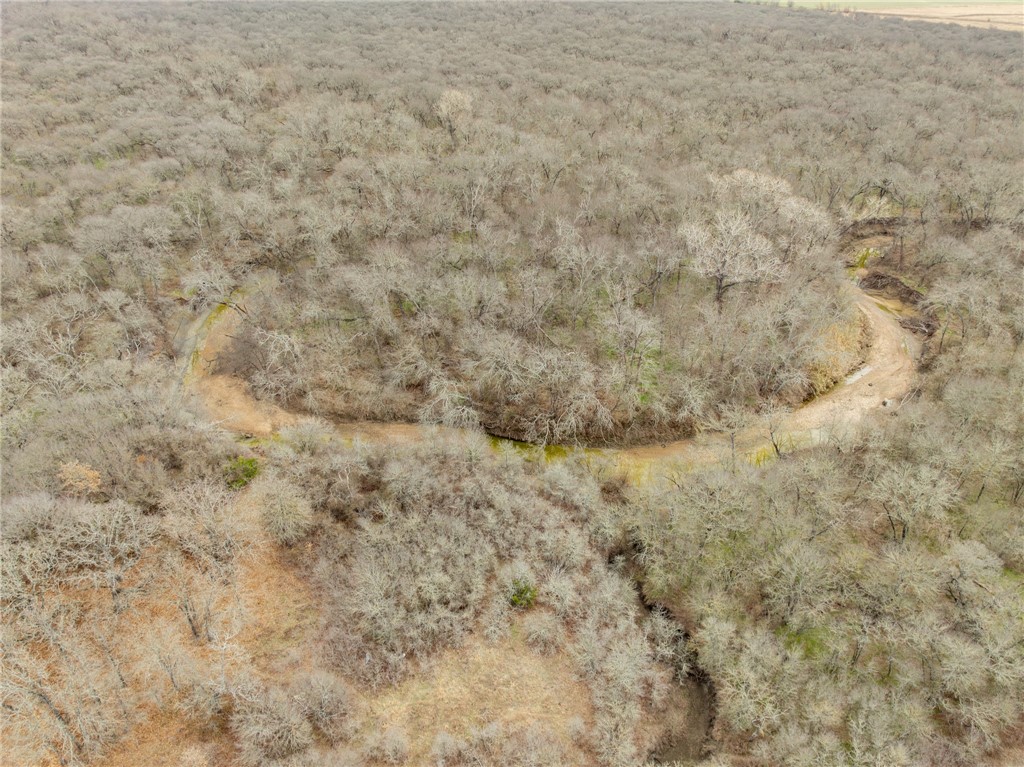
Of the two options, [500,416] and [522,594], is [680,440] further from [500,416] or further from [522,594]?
[522,594]

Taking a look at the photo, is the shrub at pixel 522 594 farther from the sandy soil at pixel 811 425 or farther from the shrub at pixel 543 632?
the sandy soil at pixel 811 425

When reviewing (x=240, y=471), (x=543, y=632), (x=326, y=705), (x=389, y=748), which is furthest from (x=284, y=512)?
(x=543, y=632)

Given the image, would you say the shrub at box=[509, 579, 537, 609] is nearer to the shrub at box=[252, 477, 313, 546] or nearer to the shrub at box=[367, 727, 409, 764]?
the shrub at box=[367, 727, 409, 764]

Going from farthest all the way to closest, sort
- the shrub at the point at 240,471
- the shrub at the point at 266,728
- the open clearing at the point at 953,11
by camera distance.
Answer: the open clearing at the point at 953,11 < the shrub at the point at 240,471 < the shrub at the point at 266,728

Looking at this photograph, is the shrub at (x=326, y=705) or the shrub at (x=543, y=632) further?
the shrub at (x=543, y=632)

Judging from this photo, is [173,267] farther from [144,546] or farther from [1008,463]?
[1008,463]

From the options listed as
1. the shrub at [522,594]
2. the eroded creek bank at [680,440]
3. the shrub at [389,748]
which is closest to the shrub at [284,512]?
the eroded creek bank at [680,440]

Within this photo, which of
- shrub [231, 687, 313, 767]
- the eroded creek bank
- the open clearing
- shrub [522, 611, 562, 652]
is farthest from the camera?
the open clearing

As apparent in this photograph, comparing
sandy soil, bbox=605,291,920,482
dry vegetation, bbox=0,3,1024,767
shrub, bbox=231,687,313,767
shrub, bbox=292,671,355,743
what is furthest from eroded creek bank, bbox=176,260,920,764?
shrub, bbox=231,687,313,767

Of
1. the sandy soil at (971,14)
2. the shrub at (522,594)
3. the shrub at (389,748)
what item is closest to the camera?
the shrub at (389,748)
